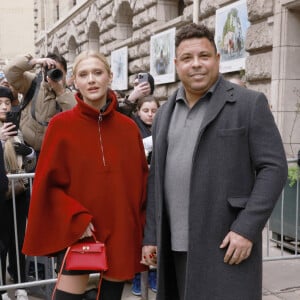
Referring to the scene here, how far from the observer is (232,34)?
22.4 ft

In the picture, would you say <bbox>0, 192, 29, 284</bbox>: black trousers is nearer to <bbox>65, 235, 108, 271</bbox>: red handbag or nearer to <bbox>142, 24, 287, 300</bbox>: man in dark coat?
<bbox>65, 235, 108, 271</bbox>: red handbag

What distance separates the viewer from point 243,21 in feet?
21.6

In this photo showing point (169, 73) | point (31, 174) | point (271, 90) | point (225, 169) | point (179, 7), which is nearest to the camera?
point (225, 169)

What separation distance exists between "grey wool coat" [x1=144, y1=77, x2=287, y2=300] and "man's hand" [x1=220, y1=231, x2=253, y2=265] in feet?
0.08

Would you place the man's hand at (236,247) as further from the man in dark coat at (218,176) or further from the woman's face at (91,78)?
the woman's face at (91,78)

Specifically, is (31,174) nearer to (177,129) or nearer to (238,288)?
(177,129)

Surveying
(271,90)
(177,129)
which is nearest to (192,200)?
(177,129)

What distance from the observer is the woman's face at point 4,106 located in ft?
11.2

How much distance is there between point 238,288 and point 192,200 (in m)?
0.42

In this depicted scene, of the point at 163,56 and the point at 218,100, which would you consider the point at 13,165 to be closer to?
the point at 218,100

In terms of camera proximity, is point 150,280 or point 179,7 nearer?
point 150,280

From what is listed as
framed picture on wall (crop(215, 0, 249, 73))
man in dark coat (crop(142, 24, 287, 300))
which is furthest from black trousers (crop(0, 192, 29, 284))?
framed picture on wall (crop(215, 0, 249, 73))

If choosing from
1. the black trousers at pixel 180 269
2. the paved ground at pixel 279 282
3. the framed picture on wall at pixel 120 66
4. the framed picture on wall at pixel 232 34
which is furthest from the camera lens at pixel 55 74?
the framed picture on wall at pixel 120 66

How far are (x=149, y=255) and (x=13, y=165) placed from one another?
1508 mm
